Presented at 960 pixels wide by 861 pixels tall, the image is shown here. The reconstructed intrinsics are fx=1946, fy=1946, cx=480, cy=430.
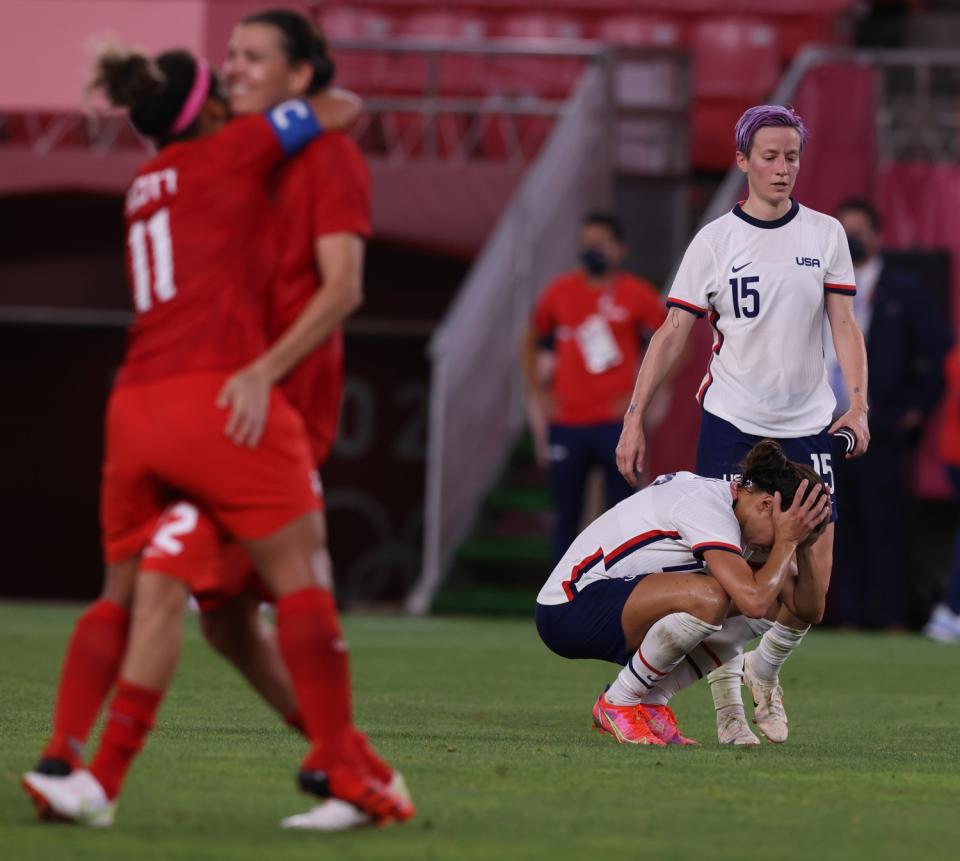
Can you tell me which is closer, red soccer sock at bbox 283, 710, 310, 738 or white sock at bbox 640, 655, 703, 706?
red soccer sock at bbox 283, 710, 310, 738

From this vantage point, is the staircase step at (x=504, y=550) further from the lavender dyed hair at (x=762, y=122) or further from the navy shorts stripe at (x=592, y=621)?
the lavender dyed hair at (x=762, y=122)

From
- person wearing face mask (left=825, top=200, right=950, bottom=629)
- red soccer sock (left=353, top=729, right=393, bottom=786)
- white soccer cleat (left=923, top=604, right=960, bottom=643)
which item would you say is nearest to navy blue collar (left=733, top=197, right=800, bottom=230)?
red soccer sock (left=353, top=729, right=393, bottom=786)

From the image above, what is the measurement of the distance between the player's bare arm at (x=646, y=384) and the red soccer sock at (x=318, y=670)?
2.11 meters

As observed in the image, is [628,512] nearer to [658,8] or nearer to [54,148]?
[54,148]

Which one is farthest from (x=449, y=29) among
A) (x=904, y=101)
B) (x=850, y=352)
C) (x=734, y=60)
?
(x=850, y=352)

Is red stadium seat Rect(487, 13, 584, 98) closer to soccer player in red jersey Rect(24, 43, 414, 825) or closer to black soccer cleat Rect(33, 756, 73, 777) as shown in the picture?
soccer player in red jersey Rect(24, 43, 414, 825)

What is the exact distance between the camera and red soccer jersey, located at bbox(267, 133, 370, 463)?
12.5ft

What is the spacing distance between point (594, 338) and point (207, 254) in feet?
24.9

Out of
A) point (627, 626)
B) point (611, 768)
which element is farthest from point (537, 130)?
point (611, 768)

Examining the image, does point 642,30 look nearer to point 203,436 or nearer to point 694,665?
point 694,665

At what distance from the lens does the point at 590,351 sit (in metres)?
11.3

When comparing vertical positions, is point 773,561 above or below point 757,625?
above

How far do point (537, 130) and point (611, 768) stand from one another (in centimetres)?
1012

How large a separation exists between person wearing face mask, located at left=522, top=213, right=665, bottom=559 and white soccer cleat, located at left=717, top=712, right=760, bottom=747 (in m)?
5.33
